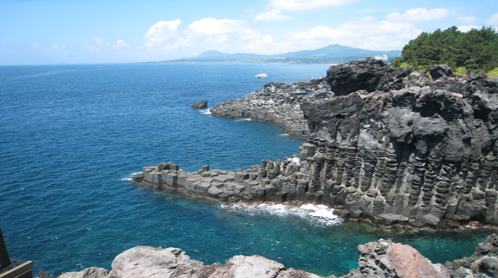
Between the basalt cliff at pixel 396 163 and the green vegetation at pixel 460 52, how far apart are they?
125 ft

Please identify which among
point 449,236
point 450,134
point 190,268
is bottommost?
point 449,236

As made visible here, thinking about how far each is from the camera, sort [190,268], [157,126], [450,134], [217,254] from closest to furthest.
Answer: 1. [190,268]
2. [217,254]
3. [450,134]
4. [157,126]

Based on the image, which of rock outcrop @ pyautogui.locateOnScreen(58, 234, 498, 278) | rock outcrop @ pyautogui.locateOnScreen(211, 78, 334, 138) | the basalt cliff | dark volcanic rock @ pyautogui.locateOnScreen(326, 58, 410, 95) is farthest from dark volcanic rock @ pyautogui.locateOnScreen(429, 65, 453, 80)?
rock outcrop @ pyautogui.locateOnScreen(58, 234, 498, 278)

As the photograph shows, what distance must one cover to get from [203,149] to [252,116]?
27.0 m

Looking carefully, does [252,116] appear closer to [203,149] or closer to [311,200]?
[203,149]

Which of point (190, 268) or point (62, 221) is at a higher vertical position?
point (190, 268)

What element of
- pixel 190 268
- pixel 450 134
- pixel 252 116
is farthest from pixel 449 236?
pixel 252 116

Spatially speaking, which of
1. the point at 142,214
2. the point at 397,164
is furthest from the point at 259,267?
the point at 142,214

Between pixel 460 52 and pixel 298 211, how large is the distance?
63.9m

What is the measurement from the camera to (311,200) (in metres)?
35.6

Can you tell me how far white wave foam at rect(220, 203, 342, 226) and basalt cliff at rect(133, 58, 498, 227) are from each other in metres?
0.93

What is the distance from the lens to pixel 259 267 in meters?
16.4

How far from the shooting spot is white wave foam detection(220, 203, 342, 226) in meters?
32.3

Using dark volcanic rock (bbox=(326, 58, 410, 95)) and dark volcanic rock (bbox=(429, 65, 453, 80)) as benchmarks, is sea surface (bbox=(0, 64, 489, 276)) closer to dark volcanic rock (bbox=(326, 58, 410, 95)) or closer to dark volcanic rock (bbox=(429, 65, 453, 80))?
dark volcanic rock (bbox=(326, 58, 410, 95))
